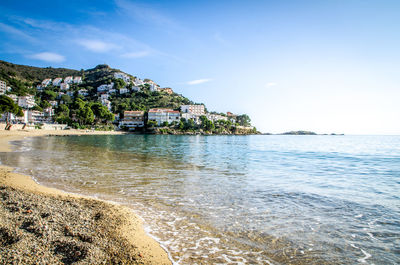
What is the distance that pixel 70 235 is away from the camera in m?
4.20

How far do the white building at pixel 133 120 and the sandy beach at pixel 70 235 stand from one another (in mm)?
122884

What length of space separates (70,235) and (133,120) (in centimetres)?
12688

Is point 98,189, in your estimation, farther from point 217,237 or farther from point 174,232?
point 217,237

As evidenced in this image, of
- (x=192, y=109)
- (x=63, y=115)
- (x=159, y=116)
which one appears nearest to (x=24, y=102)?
(x=63, y=115)

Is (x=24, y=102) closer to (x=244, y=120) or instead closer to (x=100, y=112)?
(x=100, y=112)

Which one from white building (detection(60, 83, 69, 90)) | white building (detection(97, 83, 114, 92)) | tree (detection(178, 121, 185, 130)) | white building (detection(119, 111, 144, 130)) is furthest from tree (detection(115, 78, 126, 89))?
tree (detection(178, 121, 185, 130))

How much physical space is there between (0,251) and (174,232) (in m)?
3.11

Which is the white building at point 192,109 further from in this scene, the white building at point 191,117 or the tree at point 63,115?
the tree at point 63,115

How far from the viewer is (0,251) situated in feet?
11.1

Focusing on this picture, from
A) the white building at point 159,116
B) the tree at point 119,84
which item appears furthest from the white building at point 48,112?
the tree at point 119,84

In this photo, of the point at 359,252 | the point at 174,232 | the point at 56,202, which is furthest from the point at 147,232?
the point at 359,252

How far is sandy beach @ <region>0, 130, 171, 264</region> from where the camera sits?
348 centimetres

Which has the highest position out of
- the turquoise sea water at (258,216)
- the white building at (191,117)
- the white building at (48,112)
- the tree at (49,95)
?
the tree at (49,95)

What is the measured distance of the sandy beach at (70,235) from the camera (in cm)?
348
